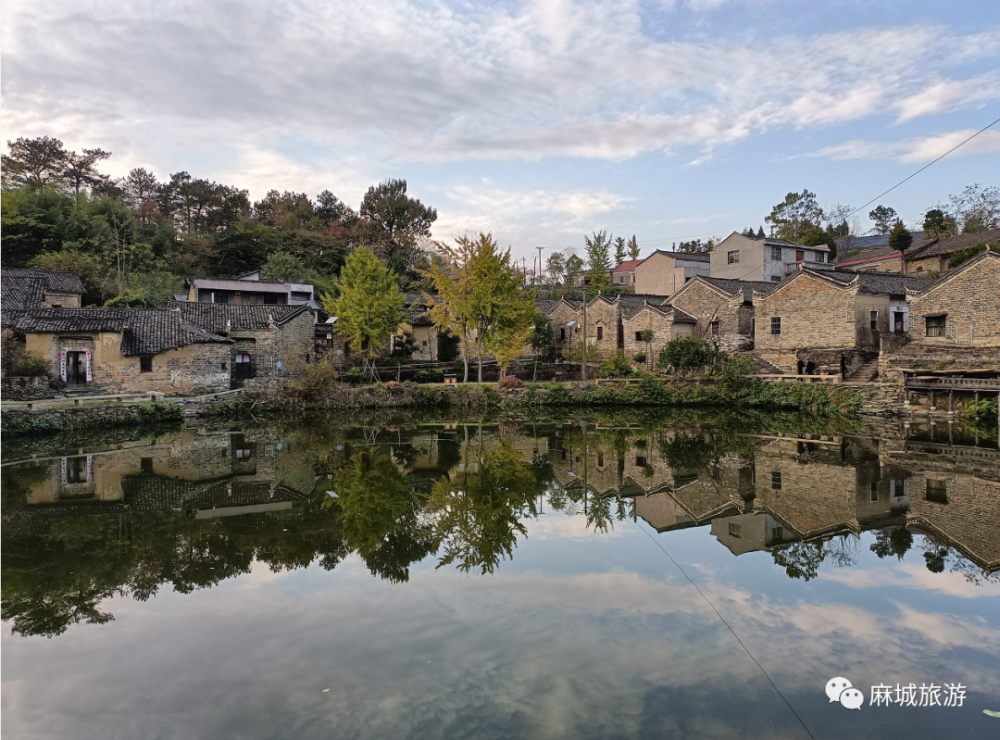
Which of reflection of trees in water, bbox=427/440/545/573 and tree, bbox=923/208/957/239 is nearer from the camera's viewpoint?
reflection of trees in water, bbox=427/440/545/573

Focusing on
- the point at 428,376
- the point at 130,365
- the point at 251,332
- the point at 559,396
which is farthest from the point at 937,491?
the point at 251,332

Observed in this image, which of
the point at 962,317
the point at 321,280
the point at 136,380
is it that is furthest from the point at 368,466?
the point at 321,280

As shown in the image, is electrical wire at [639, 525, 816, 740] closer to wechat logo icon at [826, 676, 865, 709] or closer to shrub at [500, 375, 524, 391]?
wechat logo icon at [826, 676, 865, 709]

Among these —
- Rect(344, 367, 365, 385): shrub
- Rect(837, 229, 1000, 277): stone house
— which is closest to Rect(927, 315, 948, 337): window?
Rect(837, 229, 1000, 277): stone house

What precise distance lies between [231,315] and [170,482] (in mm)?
18323

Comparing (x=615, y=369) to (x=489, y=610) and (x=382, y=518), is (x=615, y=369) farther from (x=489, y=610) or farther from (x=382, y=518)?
(x=489, y=610)

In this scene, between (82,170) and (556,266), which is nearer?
(82,170)

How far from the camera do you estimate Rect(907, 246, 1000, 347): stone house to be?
24.2m

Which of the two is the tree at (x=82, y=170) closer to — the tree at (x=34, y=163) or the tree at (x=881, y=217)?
the tree at (x=34, y=163)

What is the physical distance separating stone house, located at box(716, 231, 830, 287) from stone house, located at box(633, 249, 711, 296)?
6.22ft

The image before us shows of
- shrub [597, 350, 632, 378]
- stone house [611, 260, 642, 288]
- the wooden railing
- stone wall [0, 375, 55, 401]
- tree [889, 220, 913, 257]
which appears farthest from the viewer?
stone house [611, 260, 642, 288]

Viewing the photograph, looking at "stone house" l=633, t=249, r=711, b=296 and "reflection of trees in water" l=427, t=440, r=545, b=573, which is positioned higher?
"stone house" l=633, t=249, r=711, b=296

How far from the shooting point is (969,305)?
24891mm

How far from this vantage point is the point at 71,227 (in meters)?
40.1
